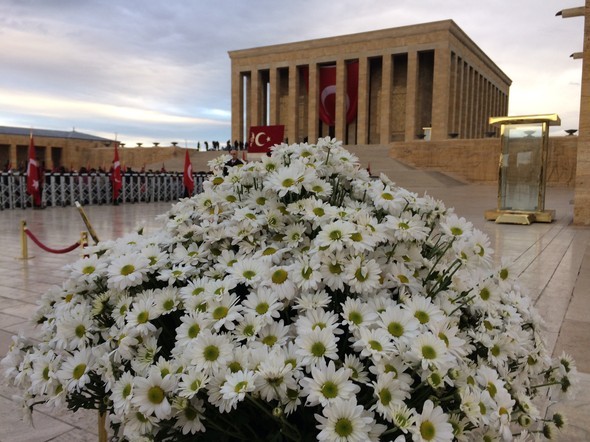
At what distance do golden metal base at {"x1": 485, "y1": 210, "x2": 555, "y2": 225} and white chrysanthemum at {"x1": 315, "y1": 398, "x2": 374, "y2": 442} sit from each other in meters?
10.0

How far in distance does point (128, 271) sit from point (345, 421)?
669 mm

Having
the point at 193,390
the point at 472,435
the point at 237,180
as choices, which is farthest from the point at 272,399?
the point at 237,180

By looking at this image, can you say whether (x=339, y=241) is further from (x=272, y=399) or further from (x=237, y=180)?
(x=237, y=180)

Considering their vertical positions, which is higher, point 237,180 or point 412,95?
point 412,95

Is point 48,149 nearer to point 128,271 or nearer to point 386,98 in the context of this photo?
point 386,98

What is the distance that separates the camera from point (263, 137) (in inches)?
516

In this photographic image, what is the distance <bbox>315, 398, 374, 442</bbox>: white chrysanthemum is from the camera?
2.99 feet

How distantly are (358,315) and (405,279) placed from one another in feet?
0.66

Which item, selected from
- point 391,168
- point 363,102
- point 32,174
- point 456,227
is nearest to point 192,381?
point 456,227

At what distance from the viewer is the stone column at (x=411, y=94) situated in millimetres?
32125

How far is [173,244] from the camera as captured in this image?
1.49 metres

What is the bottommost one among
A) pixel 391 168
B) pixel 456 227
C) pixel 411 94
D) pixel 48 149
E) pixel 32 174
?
pixel 32 174

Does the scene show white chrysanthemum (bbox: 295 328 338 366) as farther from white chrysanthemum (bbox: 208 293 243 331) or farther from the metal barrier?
the metal barrier

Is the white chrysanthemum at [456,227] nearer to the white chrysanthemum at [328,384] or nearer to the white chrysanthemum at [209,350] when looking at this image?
the white chrysanthemum at [328,384]
